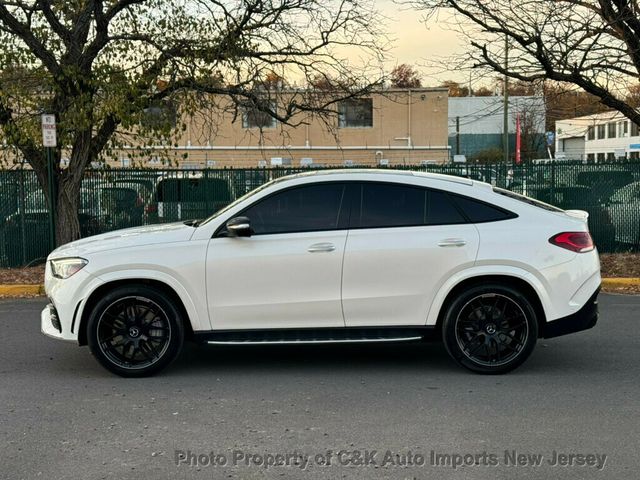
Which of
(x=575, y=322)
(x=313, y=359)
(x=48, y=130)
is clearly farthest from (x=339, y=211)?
(x=48, y=130)

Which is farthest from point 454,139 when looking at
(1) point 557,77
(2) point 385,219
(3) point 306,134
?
(2) point 385,219

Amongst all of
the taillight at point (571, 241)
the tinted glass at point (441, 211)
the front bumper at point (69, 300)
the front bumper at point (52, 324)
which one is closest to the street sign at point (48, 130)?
the front bumper at point (52, 324)

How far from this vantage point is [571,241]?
19.8 ft

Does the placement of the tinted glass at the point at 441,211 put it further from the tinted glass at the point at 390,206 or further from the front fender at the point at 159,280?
the front fender at the point at 159,280

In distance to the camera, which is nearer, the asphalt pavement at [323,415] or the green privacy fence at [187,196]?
the asphalt pavement at [323,415]

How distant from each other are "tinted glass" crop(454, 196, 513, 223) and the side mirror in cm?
183

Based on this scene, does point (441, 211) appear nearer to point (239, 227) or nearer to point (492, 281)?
point (492, 281)

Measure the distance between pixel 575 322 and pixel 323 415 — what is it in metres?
2.39

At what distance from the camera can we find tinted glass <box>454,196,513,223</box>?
6121 millimetres

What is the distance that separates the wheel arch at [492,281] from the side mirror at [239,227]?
172cm

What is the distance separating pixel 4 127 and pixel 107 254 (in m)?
7.17

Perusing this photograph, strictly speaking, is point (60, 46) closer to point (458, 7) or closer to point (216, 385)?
point (458, 7)

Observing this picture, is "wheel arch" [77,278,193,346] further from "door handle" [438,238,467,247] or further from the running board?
"door handle" [438,238,467,247]

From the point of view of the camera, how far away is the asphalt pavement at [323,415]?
14.1 feet
